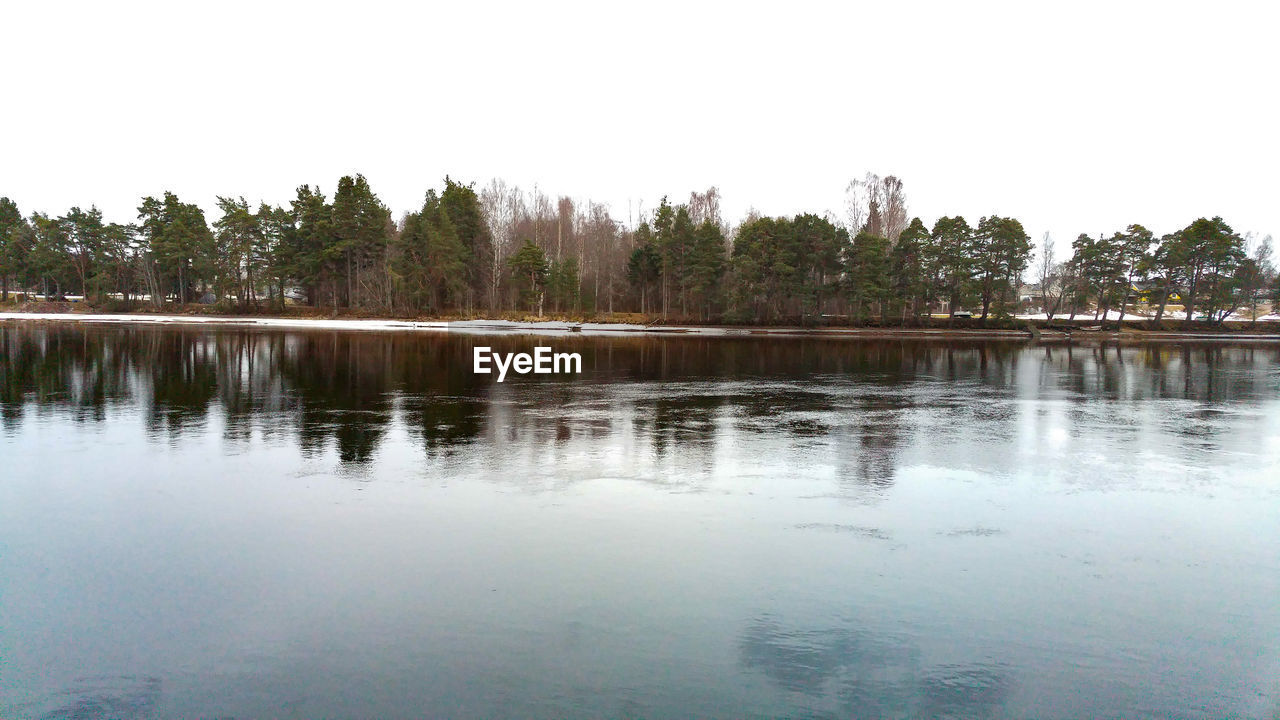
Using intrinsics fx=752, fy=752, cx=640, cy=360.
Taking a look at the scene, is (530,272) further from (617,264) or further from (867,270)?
(867,270)

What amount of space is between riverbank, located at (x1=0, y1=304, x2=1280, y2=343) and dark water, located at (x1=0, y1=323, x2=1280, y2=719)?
39953 mm

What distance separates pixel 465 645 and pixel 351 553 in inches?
85.6

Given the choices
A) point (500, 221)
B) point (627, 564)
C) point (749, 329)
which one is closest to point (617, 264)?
point (500, 221)

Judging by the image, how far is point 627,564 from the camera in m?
6.32

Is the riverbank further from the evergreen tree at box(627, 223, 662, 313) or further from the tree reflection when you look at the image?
the tree reflection

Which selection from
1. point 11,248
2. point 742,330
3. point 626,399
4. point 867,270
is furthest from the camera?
point 11,248

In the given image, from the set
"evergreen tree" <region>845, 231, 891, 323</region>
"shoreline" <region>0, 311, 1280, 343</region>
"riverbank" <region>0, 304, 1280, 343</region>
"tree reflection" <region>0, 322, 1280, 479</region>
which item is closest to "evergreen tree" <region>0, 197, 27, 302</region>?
"riverbank" <region>0, 304, 1280, 343</region>

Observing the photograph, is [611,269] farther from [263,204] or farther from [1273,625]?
[1273,625]

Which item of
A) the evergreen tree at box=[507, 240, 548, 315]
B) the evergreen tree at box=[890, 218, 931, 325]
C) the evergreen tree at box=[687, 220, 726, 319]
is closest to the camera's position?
the evergreen tree at box=[890, 218, 931, 325]

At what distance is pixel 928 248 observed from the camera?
58.0 m

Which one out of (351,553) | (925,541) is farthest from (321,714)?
(925,541)

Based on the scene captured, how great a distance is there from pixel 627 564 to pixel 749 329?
5074 centimetres

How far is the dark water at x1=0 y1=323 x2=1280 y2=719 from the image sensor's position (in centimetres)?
Result: 445

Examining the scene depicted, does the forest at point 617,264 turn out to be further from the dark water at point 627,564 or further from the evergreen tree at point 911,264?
the dark water at point 627,564
